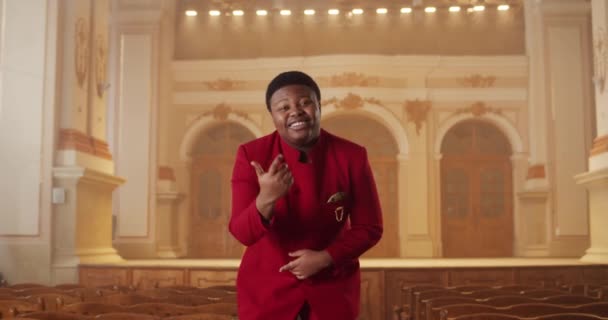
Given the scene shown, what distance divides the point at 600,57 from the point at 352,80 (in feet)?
19.3

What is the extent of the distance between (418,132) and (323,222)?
14272 mm

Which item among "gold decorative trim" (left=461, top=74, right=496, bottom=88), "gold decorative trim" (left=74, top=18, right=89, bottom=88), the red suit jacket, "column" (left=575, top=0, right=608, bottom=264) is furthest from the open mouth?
"gold decorative trim" (left=461, top=74, right=496, bottom=88)

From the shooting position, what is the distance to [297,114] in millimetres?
2275

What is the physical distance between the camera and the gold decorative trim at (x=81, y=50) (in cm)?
1091

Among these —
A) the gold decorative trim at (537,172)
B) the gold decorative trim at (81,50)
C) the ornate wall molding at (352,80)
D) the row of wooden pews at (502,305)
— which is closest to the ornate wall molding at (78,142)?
the gold decorative trim at (81,50)

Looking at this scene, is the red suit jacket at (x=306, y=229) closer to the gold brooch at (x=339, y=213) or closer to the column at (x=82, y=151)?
the gold brooch at (x=339, y=213)

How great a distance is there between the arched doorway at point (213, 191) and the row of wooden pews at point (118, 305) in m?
9.06

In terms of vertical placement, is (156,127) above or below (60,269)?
above

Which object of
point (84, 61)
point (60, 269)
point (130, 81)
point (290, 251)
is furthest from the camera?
point (130, 81)

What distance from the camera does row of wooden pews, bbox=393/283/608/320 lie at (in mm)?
4320

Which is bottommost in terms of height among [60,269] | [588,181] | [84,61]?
[60,269]

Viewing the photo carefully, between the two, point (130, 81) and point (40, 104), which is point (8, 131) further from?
point (130, 81)

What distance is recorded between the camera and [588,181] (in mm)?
11242

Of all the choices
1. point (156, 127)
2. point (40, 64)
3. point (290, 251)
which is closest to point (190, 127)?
point (156, 127)
